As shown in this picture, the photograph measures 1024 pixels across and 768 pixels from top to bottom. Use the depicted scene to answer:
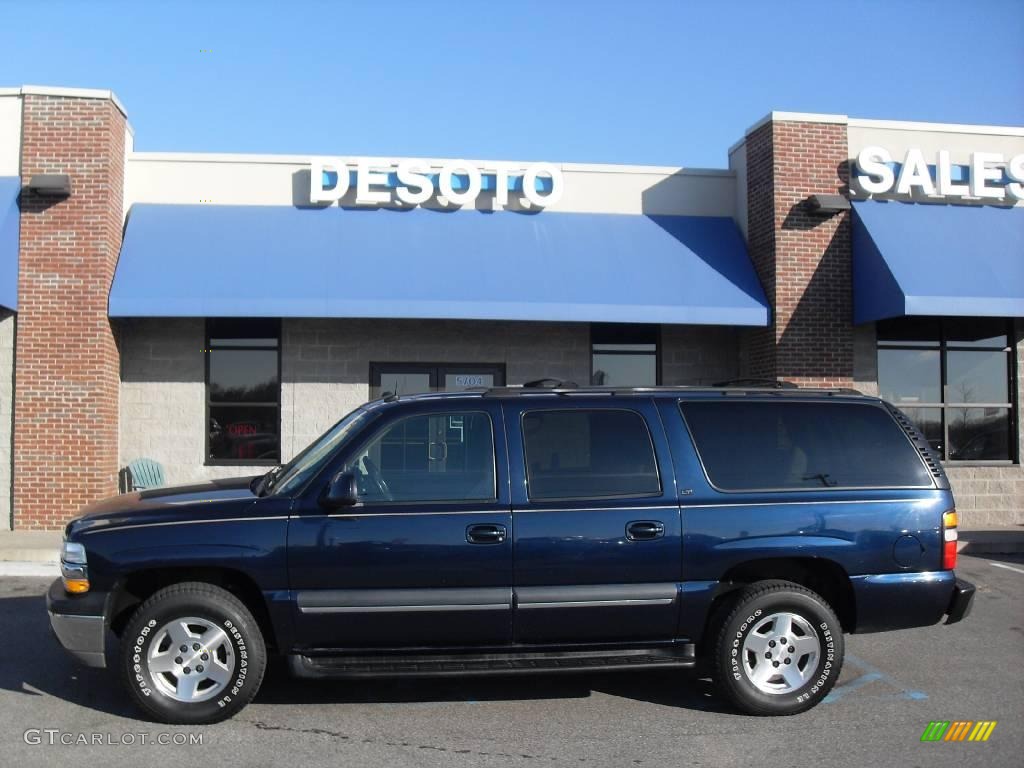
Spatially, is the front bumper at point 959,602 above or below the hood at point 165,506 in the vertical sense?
below

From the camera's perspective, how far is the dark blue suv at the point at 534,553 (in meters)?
4.95

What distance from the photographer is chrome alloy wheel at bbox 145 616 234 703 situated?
4926 millimetres

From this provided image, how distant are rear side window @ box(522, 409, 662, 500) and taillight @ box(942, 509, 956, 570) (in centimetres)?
176

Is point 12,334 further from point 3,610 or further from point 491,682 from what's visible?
point 491,682

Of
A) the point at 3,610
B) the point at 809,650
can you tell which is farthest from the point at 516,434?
the point at 3,610

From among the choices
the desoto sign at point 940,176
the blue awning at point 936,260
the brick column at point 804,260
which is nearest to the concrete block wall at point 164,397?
the brick column at point 804,260

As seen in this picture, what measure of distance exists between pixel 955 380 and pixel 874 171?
3.34 meters

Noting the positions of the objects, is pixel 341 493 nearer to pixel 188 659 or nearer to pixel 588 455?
pixel 188 659

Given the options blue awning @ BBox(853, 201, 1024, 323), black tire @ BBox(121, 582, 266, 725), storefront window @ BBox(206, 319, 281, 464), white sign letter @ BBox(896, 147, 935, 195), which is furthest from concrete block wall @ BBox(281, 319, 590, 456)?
black tire @ BBox(121, 582, 266, 725)

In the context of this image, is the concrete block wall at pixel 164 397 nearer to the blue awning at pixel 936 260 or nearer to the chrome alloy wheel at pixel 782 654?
the chrome alloy wheel at pixel 782 654

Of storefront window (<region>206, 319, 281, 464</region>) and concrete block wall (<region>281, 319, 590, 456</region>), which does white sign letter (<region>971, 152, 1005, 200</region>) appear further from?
storefront window (<region>206, 319, 281, 464</region>)

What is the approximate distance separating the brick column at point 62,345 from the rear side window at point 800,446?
9.05m

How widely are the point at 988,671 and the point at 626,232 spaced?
26.7 ft

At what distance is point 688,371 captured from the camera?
13.4m
